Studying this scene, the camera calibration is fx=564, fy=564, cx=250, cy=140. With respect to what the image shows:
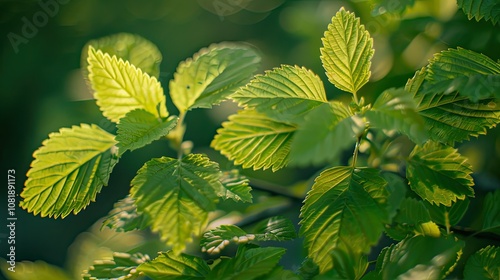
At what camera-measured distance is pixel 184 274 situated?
0.54 meters

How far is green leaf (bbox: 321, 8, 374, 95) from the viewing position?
0.53 metres

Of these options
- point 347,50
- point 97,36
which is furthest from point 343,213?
point 97,36

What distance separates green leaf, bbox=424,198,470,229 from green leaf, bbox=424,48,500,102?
5.9 inches

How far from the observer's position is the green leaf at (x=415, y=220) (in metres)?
0.56

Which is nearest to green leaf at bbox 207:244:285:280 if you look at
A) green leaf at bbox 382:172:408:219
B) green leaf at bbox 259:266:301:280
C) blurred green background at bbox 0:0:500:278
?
green leaf at bbox 259:266:301:280

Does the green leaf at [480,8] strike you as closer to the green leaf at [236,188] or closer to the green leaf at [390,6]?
the green leaf at [390,6]

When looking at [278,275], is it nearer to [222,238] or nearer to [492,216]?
[222,238]

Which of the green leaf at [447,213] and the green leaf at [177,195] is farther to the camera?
the green leaf at [447,213]

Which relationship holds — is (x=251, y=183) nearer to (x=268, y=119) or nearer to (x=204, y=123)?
(x=268, y=119)

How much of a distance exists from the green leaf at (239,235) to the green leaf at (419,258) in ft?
0.33

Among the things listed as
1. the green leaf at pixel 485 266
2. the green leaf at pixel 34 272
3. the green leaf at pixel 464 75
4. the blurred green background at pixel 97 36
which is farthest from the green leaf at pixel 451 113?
the green leaf at pixel 34 272

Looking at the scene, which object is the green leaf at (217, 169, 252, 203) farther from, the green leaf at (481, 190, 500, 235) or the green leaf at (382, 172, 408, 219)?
the green leaf at (481, 190, 500, 235)

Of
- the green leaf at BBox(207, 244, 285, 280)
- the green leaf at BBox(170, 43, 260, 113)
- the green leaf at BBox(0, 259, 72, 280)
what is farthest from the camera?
the green leaf at BBox(0, 259, 72, 280)

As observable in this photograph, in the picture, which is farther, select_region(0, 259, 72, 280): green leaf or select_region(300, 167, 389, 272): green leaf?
select_region(0, 259, 72, 280): green leaf
